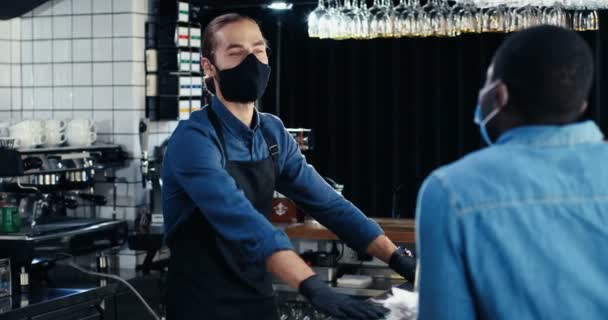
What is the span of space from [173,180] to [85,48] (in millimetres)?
3973

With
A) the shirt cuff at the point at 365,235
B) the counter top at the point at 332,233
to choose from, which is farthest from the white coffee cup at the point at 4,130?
the shirt cuff at the point at 365,235

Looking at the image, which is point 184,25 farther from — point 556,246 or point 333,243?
point 556,246

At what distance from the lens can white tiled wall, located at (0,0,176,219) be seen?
6.26 meters

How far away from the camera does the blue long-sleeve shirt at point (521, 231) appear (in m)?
1.60

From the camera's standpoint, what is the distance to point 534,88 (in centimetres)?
158

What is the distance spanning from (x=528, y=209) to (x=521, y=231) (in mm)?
36

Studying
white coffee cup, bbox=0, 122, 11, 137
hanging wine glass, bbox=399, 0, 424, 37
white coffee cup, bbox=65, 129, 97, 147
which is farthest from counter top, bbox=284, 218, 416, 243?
white coffee cup, bbox=0, 122, 11, 137

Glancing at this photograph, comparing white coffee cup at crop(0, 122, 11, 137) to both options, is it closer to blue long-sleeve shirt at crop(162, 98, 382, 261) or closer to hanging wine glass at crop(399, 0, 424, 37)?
hanging wine glass at crop(399, 0, 424, 37)

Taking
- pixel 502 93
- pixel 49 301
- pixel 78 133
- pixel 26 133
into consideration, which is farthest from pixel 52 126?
pixel 502 93

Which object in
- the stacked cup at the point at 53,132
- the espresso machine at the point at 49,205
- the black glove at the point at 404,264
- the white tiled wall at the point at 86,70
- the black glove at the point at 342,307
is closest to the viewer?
the black glove at the point at 342,307

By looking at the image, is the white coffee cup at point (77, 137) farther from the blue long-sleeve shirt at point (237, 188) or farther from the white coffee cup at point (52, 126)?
the blue long-sleeve shirt at point (237, 188)

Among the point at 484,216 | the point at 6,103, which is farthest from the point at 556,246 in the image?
the point at 6,103

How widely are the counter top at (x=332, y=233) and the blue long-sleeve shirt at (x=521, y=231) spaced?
3.69 meters

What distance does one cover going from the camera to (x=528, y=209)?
63.0 inches
